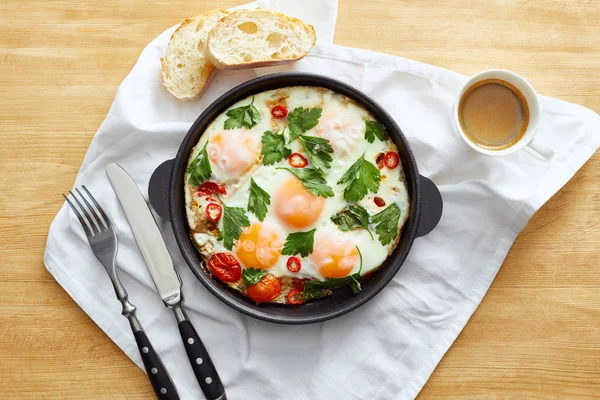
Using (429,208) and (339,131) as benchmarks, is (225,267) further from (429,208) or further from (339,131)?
(429,208)

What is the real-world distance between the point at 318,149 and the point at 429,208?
1.80ft

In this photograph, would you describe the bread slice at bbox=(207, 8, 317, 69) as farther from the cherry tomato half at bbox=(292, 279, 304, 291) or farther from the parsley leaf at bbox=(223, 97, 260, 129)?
the cherry tomato half at bbox=(292, 279, 304, 291)

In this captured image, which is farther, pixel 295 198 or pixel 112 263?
pixel 112 263

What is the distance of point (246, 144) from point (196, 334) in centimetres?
89

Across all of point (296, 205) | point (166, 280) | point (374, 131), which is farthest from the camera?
point (166, 280)

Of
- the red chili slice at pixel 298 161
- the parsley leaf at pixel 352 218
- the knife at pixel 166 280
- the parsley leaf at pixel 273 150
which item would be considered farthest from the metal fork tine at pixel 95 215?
the parsley leaf at pixel 352 218

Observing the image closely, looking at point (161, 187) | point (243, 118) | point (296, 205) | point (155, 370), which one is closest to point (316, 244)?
point (296, 205)

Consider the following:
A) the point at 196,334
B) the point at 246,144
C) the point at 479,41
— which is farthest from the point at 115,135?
the point at 479,41

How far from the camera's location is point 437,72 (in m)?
2.44

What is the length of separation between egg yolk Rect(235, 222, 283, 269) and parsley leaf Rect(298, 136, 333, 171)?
13.9 inches

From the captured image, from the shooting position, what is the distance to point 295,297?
226cm

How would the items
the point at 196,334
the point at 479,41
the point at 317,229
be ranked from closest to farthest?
the point at 317,229, the point at 196,334, the point at 479,41

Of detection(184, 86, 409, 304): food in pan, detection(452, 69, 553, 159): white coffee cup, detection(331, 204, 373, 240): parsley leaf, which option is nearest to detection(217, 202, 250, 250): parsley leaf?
detection(184, 86, 409, 304): food in pan

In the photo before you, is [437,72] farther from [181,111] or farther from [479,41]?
[181,111]
